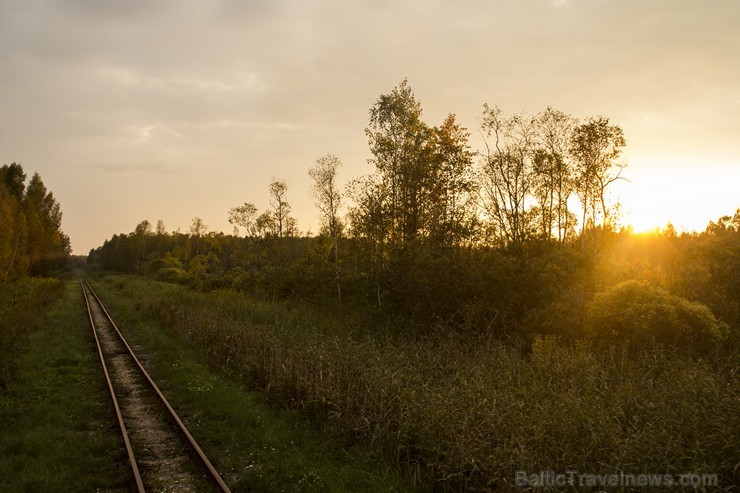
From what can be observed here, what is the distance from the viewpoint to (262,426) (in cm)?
983

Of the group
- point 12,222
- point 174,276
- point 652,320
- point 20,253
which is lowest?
point 652,320

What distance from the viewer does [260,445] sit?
895 cm

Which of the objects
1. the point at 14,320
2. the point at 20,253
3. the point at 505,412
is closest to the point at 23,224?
the point at 20,253

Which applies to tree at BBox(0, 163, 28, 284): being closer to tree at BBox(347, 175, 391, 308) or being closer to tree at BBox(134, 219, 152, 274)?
tree at BBox(347, 175, 391, 308)

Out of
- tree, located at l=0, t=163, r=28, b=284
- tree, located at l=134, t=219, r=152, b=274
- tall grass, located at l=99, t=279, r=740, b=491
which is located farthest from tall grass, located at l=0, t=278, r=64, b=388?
tree, located at l=134, t=219, r=152, b=274

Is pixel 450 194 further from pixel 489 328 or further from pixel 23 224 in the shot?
pixel 23 224

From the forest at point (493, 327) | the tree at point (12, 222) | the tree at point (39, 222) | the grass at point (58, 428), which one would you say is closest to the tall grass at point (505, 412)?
the forest at point (493, 327)

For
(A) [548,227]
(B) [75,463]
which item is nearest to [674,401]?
(B) [75,463]

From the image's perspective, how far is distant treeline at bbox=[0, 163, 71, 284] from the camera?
1553 inches

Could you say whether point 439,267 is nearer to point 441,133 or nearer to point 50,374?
point 441,133

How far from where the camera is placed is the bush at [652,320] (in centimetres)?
1412

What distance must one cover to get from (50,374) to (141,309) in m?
18.5

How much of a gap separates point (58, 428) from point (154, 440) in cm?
226

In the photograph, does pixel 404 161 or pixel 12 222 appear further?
pixel 12 222
